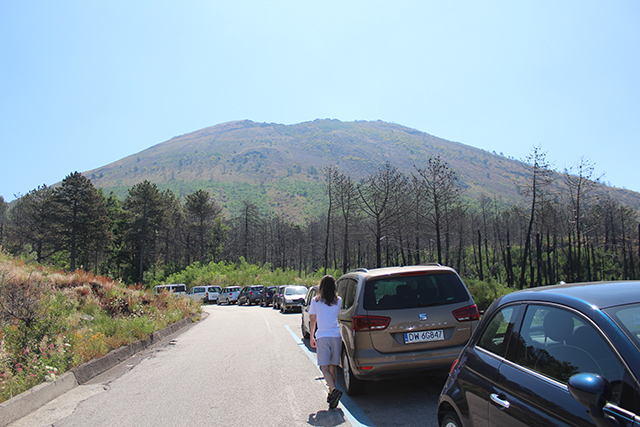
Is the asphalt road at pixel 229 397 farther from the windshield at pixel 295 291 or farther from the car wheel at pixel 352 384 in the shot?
the windshield at pixel 295 291

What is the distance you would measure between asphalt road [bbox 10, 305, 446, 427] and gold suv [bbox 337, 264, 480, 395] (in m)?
0.56

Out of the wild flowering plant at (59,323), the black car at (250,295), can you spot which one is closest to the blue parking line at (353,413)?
the wild flowering plant at (59,323)

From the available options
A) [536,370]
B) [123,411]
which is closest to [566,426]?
[536,370]

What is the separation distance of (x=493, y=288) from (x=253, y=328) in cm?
914

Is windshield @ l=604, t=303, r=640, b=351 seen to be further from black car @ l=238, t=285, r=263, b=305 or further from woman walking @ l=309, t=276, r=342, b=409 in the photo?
black car @ l=238, t=285, r=263, b=305

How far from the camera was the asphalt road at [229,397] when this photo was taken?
208 inches

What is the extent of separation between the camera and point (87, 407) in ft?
19.8

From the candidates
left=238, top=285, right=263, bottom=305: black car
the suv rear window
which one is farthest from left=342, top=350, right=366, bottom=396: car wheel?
left=238, top=285, right=263, bottom=305: black car

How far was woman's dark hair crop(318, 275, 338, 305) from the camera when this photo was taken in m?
5.96

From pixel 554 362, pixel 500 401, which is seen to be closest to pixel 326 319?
pixel 500 401

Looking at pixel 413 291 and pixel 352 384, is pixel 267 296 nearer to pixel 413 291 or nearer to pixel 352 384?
pixel 352 384

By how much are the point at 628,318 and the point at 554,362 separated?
0.53 meters

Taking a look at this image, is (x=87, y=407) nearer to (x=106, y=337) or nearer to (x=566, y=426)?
(x=106, y=337)

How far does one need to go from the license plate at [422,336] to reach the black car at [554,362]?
2185 mm
